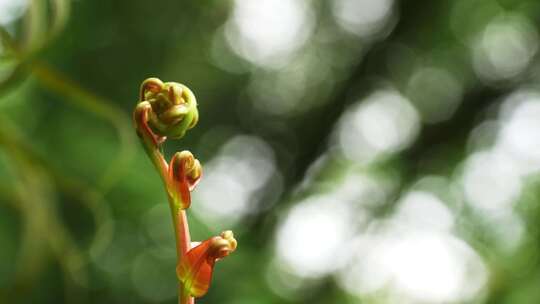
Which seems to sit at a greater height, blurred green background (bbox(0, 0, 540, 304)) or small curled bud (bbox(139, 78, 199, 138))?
blurred green background (bbox(0, 0, 540, 304))

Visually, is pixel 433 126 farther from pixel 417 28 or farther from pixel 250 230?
pixel 250 230

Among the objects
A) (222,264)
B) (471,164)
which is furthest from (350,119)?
(222,264)

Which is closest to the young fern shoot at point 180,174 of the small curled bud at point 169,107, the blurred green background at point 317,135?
the small curled bud at point 169,107

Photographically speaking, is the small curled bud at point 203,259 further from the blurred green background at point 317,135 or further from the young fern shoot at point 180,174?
the blurred green background at point 317,135

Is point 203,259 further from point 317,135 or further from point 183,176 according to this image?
point 317,135

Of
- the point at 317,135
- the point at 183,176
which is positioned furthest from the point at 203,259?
the point at 317,135

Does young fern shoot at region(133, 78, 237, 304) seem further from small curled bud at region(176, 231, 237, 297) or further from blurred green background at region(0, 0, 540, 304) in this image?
blurred green background at region(0, 0, 540, 304)

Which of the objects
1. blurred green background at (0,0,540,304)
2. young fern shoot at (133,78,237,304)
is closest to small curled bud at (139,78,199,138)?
young fern shoot at (133,78,237,304)
